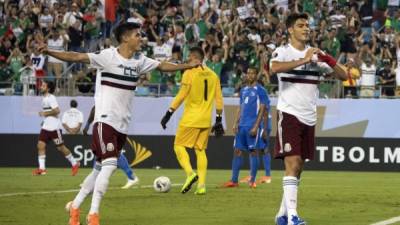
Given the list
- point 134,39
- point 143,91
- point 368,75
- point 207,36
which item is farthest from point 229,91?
→ point 134,39

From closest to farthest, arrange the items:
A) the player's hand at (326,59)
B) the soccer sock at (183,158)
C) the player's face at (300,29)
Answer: the player's hand at (326,59) → the player's face at (300,29) → the soccer sock at (183,158)

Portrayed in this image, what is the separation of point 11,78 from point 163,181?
44.6 feet

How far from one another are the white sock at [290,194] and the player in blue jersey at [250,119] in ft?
28.0

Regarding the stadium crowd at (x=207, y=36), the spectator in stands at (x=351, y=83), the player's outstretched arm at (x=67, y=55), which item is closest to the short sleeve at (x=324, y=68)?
the player's outstretched arm at (x=67, y=55)

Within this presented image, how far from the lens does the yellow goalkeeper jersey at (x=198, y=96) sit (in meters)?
19.2

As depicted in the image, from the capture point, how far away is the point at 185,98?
1933 centimetres

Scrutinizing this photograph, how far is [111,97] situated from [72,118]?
17409 millimetres

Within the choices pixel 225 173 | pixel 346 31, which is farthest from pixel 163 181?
pixel 346 31

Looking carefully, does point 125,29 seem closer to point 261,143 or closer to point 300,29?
point 300,29

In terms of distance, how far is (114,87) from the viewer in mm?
13141

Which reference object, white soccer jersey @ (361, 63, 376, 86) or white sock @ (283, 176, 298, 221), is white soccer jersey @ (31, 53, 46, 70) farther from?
white sock @ (283, 176, 298, 221)

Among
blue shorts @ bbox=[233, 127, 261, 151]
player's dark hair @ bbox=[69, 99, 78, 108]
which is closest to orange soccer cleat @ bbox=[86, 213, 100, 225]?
blue shorts @ bbox=[233, 127, 261, 151]

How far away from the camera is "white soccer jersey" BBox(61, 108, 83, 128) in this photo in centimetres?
3030

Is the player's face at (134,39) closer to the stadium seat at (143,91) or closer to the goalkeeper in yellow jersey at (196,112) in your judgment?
the goalkeeper in yellow jersey at (196,112)
